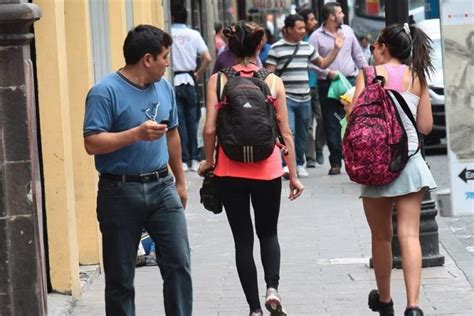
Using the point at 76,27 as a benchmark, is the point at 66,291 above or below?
below

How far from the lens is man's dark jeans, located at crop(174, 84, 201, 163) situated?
17312 millimetres

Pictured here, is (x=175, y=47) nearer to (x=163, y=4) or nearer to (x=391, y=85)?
(x=163, y=4)

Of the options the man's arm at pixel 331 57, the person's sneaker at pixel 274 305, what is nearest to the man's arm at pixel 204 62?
the man's arm at pixel 331 57

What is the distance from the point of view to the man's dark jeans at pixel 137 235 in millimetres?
7227

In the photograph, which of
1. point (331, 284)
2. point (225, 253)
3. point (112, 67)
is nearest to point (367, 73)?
point (331, 284)

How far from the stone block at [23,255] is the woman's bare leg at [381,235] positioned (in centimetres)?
200

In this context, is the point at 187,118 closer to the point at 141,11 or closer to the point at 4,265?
the point at 141,11

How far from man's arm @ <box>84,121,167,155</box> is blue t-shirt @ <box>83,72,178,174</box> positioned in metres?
0.05

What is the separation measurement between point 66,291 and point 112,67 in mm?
3354

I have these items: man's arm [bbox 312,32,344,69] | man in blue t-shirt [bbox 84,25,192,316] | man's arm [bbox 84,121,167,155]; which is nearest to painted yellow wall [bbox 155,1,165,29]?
man's arm [bbox 312,32,344,69]

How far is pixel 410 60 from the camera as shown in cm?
839

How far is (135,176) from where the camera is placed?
7207 mm

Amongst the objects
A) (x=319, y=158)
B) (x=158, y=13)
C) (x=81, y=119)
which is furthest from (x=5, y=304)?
(x=319, y=158)

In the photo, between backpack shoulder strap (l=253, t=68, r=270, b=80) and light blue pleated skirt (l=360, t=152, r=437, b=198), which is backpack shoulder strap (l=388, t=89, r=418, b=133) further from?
backpack shoulder strap (l=253, t=68, r=270, b=80)
